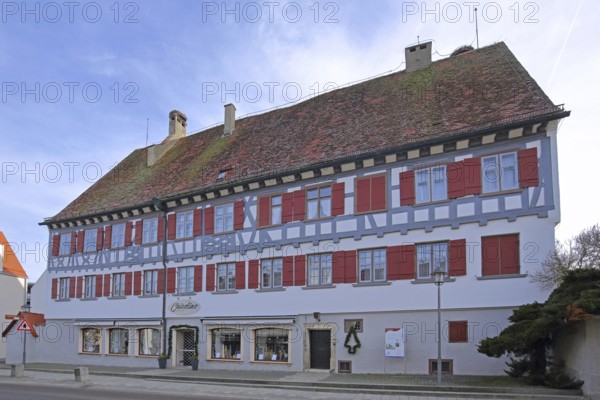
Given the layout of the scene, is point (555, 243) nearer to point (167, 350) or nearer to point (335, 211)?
point (335, 211)

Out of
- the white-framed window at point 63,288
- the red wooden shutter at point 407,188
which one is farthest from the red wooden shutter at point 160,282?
the red wooden shutter at point 407,188

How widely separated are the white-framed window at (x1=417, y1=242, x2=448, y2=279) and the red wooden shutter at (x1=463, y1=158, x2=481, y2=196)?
6.53ft

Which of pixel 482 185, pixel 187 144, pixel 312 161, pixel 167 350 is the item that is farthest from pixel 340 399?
pixel 187 144

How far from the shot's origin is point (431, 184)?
21.2 meters

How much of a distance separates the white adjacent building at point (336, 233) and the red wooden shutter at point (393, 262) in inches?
2.1

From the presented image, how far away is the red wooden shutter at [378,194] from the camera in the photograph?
2212cm

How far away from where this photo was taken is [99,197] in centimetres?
3425

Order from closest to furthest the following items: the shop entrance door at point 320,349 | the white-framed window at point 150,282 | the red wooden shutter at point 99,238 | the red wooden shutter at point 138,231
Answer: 1. the shop entrance door at point 320,349
2. the white-framed window at point 150,282
3. the red wooden shutter at point 138,231
4. the red wooden shutter at point 99,238

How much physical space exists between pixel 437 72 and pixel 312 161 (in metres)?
6.82

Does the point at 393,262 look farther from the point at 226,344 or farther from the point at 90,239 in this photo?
the point at 90,239

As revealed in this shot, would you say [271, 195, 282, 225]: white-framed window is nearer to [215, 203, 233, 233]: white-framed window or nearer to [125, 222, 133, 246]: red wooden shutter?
[215, 203, 233, 233]: white-framed window

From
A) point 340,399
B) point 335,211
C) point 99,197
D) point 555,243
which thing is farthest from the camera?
point 99,197

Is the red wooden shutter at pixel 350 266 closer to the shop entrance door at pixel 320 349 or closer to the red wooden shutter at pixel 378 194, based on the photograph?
the red wooden shutter at pixel 378 194

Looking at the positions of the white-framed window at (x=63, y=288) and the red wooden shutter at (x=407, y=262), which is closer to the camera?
the red wooden shutter at (x=407, y=262)
